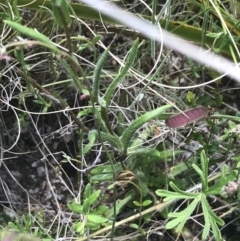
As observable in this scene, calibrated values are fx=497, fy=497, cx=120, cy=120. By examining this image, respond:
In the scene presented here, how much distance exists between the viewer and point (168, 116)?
1.01 metres

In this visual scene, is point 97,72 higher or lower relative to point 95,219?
higher

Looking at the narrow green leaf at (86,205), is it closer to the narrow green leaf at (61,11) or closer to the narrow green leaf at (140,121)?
the narrow green leaf at (140,121)

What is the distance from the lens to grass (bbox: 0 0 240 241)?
963mm

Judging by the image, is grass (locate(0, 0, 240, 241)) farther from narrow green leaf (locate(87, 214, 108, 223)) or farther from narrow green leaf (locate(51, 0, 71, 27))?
narrow green leaf (locate(51, 0, 71, 27))

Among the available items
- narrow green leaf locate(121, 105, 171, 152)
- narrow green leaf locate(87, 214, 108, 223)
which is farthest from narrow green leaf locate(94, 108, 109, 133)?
narrow green leaf locate(87, 214, 108, 223)

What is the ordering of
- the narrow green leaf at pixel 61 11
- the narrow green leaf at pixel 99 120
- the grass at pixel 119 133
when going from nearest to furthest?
the narrow green leaf at pixel 61 11
the narrow green leaf at pixel 99 120
the grass at pixel 119 133

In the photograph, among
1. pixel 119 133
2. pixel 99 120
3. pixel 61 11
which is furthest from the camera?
pixel 119 133

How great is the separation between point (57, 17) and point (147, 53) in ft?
1.53

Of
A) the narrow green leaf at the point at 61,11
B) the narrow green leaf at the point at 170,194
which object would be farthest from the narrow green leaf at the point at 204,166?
the narrow green leaf at the point at 61,11

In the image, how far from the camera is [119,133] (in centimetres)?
101

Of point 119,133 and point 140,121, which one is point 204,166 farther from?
→ point 119,133

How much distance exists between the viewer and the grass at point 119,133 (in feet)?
3.16

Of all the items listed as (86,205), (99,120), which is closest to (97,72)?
(99,120)

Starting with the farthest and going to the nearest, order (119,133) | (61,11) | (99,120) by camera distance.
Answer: (119,133), (99,120), (61,11)
